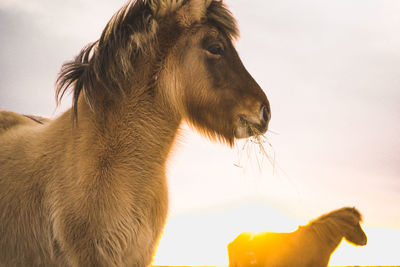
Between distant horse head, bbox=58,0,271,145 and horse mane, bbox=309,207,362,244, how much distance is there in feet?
29.8

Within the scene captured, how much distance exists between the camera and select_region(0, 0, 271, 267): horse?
2.62 m

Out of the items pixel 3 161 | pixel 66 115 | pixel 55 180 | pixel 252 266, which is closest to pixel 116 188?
pixel 55 180

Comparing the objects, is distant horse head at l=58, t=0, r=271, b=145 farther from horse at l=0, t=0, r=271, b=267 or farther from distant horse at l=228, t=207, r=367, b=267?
distant horse at l=228, t=207, r=367, b=267

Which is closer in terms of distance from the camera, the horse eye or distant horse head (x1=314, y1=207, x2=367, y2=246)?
the horse eye

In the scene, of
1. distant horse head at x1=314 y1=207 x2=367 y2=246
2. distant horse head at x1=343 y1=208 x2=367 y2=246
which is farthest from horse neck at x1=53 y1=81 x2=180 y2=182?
distant horse head at x1=343 y1=208 x2=367 y2=246

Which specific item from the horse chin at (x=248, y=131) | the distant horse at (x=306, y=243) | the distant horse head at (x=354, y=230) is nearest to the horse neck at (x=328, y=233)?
the distant horse at (x=306, y=243)

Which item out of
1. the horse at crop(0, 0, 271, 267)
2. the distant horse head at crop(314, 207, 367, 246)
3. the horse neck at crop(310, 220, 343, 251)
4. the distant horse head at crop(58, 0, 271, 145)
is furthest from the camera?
the distant horse head at crop(314, 207, 367, 246)

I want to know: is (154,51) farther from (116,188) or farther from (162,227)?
(162,227)

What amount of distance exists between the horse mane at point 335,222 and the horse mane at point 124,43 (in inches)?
368

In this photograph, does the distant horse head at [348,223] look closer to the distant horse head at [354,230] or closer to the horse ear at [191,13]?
the distant horse head at [354,230]

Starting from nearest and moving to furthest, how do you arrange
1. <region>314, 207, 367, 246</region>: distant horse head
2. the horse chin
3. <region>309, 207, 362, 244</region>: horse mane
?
the horse chin < <region>309, 207, 362, 244</region>: horse mane < <region>314, 207, 367, 246</region>: distant horse head

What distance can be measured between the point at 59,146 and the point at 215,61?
1420 millimetres

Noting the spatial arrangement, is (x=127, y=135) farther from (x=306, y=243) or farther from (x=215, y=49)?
(x=306, y=243)

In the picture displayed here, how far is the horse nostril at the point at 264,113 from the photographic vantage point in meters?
3.04
